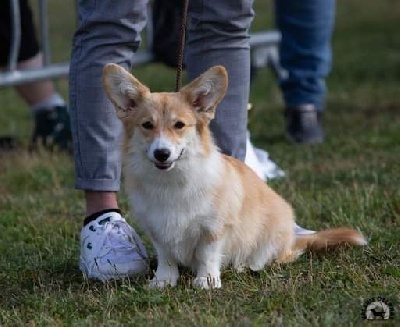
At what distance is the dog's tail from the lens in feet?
11.6

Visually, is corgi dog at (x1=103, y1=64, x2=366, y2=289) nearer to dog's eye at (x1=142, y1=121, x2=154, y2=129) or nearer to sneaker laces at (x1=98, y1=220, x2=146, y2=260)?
dog's eye at (x1=142, y1=121, x2=154, y2=129)

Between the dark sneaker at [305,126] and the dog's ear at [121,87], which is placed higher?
the dog's ear at [121,87]

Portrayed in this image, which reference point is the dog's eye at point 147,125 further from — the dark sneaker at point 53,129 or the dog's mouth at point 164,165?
the dark sneaker at point 53,129

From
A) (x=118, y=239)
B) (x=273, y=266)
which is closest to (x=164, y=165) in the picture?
(x=118, y=239)

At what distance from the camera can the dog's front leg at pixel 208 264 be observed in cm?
318

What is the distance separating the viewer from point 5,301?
318cm

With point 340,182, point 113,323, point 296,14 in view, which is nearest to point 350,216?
point 340,182

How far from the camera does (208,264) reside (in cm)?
319

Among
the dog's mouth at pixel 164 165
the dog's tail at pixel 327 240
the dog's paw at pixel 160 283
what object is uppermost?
the dog's mouth at pixel 164 165

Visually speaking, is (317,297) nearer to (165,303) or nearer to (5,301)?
(165,303)

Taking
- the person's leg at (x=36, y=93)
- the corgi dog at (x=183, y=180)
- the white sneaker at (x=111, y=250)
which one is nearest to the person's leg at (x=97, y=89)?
the white sneaker at (x=111, y=250)

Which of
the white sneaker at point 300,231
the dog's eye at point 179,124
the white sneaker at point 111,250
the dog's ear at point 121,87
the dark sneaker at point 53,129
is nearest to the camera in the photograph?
the dog's eye at point 179,124

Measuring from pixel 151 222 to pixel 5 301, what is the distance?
1.71 ft

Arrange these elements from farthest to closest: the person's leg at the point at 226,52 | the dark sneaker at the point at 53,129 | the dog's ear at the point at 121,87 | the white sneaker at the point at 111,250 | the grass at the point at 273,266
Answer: the dark sneaker at the point at 53,129, the person's leg at the point at 226,52, the white sneaker at the point at 111,250, the dog's ear at the point at 121,87, the grass at the point at 273,266
